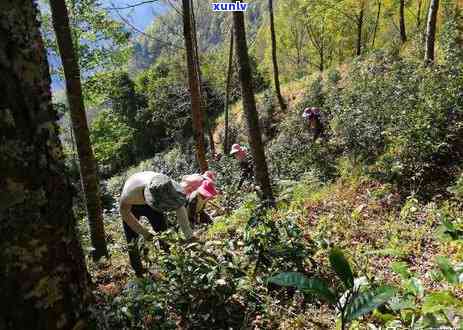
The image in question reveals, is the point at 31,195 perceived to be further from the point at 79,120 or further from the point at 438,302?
the point at 79,120

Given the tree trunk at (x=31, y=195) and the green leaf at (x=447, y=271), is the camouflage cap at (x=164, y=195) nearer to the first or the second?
the green leaf at (x=447, y=271)

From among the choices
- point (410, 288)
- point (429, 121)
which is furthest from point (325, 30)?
point (410, 288)

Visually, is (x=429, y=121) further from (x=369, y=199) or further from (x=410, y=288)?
(x=410, y=288)

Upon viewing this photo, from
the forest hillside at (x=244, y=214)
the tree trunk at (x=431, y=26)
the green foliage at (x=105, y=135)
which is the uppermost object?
the tree trunk at (x=431, y=26)

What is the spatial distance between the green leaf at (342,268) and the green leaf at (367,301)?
0.35 feet

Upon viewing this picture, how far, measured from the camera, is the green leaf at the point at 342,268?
1.74 metres

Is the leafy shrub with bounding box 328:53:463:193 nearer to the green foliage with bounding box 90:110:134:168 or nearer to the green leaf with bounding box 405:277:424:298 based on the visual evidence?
the green leaf with bounding box 405:277:424:298

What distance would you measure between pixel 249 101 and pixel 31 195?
6193 mm

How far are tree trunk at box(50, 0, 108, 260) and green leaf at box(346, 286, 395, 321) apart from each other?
5.73 metres

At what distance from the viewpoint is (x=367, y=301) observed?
1.78 metres

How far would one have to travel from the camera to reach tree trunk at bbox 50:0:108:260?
21.0 feet

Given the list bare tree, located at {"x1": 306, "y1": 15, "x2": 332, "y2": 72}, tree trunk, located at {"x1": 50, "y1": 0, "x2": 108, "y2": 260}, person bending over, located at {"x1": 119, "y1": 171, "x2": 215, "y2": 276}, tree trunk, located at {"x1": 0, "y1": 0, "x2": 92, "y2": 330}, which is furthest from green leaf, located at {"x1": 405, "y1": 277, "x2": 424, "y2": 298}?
bare tree, located at {"x1": 306, "y1": 15, "x2": 332, "y2": 72}

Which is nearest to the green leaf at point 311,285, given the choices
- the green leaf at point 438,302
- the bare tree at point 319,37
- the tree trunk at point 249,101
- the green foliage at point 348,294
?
the green foliage at point 348,294

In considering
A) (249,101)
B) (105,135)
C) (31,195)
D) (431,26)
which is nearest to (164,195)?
(249,101)
